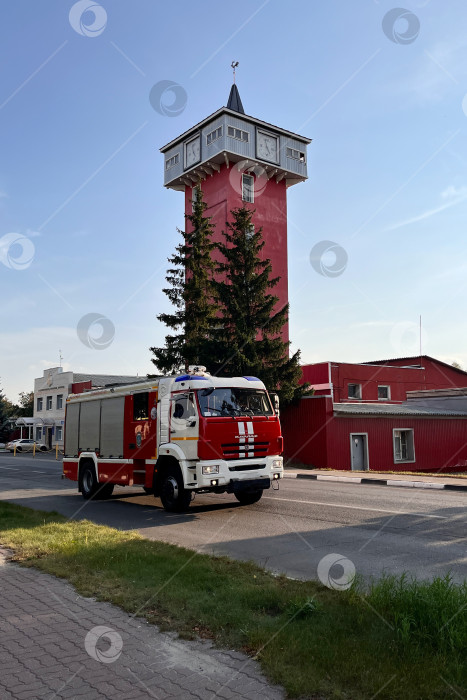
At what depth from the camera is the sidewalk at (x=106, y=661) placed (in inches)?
142

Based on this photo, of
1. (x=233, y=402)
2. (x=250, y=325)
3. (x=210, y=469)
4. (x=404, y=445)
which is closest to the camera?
(x=210, y=469)

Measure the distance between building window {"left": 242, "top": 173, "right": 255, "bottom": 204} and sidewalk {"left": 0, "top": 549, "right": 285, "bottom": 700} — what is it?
37483mm

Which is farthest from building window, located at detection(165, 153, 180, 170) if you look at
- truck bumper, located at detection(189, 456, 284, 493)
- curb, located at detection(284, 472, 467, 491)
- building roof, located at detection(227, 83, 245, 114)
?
truck bumper, located at detection(189, 456, 284, 493)

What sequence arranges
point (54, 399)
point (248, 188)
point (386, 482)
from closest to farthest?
point (386, 482) → point (248, 188) → point (54, 399)

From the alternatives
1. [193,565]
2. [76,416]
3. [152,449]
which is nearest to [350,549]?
[193,565]

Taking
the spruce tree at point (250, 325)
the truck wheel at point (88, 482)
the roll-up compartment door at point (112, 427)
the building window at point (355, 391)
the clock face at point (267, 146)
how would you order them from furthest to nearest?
1. the clock face at point (267, 146)
2. the building window at point (355, 391)
3. the spruce tree at point (250, 325)
4. the truck wheel at point (88, 482)
5. the roll-up compartment door at point (112, 427)

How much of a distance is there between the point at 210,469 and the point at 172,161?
3766 centimetres

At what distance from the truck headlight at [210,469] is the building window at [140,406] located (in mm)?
2343

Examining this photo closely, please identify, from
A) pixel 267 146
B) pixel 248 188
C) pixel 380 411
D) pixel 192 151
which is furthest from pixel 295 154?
pixel 380 411

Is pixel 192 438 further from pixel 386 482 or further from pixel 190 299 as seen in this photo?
pixel 190 299

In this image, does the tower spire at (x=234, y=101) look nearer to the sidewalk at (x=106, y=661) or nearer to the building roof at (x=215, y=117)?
the building roof at (x=215, y=117)

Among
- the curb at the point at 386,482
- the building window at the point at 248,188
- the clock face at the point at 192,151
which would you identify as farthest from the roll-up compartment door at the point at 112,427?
the clock face at the point at 192,151

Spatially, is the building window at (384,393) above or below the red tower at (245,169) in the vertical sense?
below

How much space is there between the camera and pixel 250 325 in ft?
96.6
